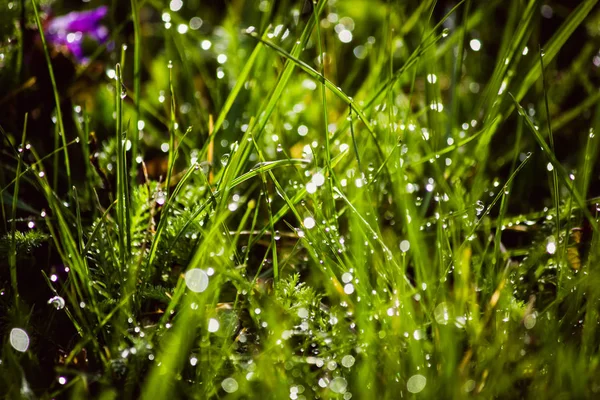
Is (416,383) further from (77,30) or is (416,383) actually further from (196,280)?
(77,30)

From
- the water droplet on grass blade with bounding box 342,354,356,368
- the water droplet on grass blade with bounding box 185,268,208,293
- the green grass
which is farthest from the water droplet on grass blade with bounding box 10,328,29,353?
the water droplet on grass blade with bounding box 342,354,356,368

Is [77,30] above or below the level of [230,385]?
above

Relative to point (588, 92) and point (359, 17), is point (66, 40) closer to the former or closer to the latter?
point (359, 17)

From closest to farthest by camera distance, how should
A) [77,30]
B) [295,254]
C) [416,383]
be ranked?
[416,383] → [295,254] → [77,30]

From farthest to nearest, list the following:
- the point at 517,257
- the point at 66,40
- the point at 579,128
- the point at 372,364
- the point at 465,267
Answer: the point at 66,40
the point at 579,128
the point at 517,257
the point at 465,267
the point at 372,364

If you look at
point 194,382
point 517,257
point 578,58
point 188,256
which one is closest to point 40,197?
point 188,256

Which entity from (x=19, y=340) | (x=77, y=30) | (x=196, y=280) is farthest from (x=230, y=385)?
(x=77, y=30)
